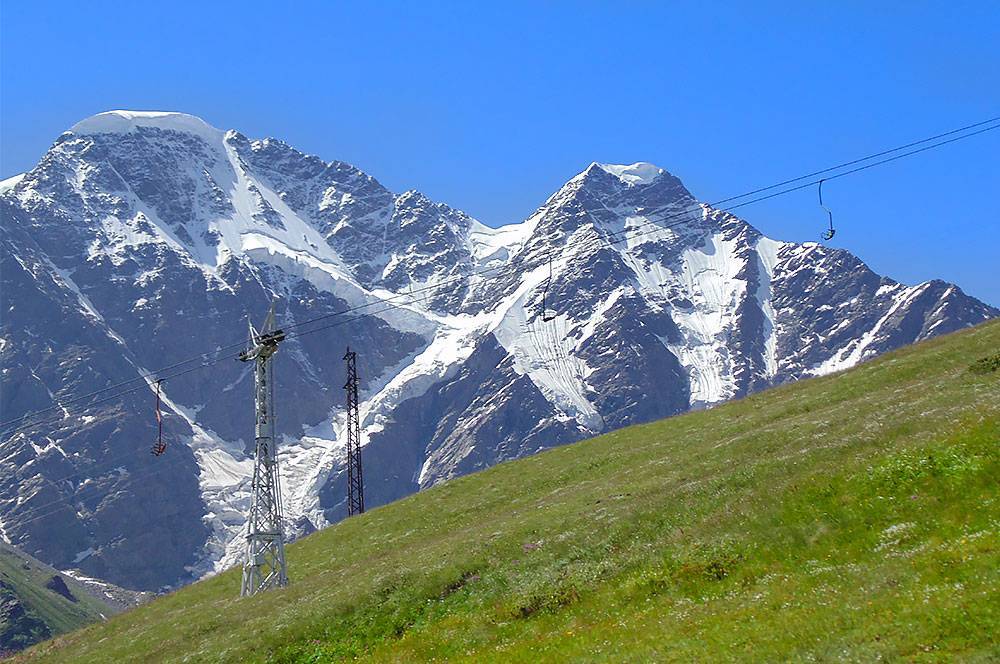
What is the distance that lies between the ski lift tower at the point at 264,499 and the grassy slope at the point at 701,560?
1.82m

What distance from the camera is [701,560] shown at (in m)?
36.0

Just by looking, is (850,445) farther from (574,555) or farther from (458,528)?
(458,528)

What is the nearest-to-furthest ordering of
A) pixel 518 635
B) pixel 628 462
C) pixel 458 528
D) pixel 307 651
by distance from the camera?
pixel 518 635, pixel 307 651, pixel 458 528, pixel 628 462

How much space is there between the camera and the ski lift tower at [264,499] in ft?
197

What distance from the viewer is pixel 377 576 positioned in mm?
47188

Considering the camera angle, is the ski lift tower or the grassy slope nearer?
the grassy slope

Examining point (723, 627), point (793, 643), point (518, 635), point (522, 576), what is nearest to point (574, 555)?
point (522, 576)

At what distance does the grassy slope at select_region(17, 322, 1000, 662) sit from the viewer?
27.8 m

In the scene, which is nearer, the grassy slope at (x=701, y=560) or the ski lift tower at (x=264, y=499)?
the grassy slope at (x=701, y=560)

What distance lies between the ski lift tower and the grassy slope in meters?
1.82

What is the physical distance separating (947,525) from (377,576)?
24.5 m

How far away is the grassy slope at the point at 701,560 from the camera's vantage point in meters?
27.8

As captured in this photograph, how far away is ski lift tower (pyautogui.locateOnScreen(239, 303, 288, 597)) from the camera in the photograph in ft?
197

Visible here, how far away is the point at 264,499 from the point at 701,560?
1419 inches
